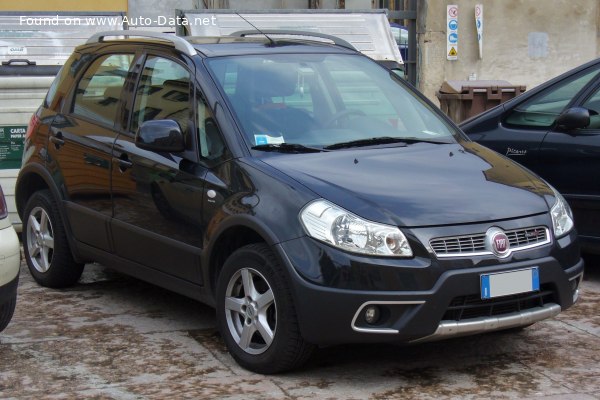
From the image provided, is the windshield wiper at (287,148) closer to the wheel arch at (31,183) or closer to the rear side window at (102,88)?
the rear side window at (102,88)

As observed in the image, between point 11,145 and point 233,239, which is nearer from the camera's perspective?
point 233,239

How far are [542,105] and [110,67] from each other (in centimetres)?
291

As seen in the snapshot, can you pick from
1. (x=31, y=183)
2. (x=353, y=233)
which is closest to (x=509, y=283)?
(x=353, y=233)

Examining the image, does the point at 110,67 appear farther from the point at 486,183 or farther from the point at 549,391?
the point at 549,391

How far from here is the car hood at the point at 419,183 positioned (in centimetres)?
492

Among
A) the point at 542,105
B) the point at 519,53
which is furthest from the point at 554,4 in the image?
the point at 542,105

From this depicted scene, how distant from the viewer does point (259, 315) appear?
5.12 meters

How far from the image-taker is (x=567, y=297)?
5250 mm

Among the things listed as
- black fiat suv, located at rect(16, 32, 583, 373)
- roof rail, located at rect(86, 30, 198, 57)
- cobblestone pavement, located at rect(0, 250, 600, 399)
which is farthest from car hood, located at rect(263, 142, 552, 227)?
roof rail, located at rect(86, 30, 198, 57)

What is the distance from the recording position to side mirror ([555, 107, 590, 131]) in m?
6.94

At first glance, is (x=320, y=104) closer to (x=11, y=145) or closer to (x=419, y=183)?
(x=419, y=183)

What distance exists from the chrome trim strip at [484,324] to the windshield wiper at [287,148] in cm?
118

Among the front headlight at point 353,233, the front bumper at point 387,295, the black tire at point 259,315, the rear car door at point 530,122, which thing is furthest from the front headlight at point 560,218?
the rear car door at point 530,122

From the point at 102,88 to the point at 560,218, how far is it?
2.94 meters
